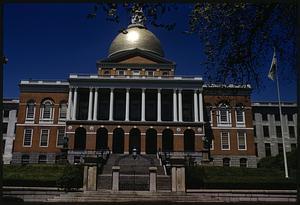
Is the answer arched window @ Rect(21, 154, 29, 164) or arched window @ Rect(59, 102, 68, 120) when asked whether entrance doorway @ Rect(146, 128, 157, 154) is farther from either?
arched window @ Rect(21, 154, 29, 164)

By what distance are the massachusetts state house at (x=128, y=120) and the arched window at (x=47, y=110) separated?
11 centimetres

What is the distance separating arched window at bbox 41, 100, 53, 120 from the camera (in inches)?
1828

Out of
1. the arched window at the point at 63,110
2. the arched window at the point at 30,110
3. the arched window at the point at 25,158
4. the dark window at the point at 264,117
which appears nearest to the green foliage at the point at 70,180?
the arched window at the point at 25,158

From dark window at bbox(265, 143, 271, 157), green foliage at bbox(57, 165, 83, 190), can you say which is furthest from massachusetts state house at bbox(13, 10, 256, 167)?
green foliage at bbox(57, 165, 83, 190)

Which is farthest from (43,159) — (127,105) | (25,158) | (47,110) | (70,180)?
(70,180)

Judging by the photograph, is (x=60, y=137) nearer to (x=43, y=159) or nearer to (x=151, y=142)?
(x=43, y=159)

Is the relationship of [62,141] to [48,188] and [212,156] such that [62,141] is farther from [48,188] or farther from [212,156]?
[48,188]

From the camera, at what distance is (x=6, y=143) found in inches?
2093

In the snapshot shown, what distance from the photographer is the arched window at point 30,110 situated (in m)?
46.2

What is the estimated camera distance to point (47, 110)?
4666cm

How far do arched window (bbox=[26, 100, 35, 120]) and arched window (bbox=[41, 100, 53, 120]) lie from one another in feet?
3.72

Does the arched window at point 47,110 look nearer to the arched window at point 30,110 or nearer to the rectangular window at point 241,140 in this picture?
the arched window at point 30,110

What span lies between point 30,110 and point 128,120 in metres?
11.9

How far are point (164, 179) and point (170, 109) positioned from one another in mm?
24740
